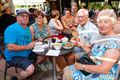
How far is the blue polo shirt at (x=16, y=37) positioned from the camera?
3443mm

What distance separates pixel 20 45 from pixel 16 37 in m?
0.14

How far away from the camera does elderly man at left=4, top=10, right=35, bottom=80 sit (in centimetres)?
343

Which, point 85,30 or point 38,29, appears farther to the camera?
point 38,29

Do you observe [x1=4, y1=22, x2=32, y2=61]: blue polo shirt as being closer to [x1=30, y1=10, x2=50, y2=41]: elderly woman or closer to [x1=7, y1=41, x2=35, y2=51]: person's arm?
[x1=7, y1=41, x2=35, y2=51]: person's arm

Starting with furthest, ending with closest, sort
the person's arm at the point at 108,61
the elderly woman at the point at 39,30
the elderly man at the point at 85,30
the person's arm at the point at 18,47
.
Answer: the elderly woman at the point at 39,30, the elderly man at the point at 85,30, the person's arm at the point at 18,47, the person's arm at the point at 108,61

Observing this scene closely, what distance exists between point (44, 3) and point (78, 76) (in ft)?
23.5

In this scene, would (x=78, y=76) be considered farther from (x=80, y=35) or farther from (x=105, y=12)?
(x=80, y=35)

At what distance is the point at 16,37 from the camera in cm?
350

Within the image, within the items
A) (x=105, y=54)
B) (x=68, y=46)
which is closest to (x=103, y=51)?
(x=105, y=54)

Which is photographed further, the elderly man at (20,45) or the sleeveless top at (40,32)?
the sleeveless top at (40,32)

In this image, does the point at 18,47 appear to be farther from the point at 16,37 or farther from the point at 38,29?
the point at 38,29

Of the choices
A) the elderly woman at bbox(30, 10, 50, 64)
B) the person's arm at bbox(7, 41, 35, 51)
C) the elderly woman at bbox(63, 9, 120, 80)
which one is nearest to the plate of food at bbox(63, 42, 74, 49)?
the person's arm at bbox(7, 41, 35, 51)

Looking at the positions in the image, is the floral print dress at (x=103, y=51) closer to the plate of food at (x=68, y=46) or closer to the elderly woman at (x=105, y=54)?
the elderly woman at (x=105, y=54)

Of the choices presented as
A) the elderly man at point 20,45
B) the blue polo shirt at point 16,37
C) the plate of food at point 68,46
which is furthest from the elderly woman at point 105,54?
the blue polo shirt at point 16,37
